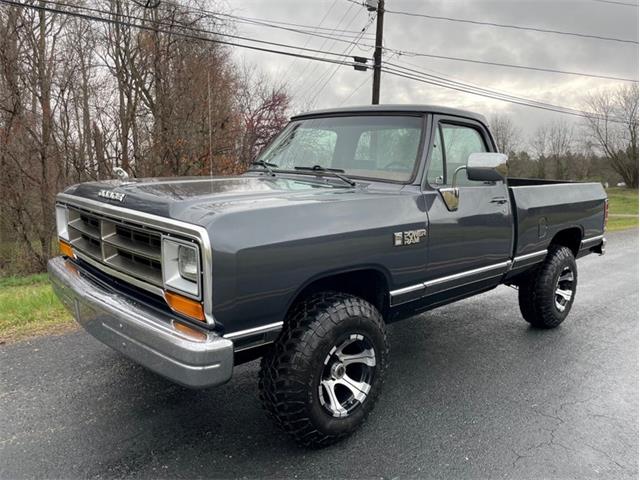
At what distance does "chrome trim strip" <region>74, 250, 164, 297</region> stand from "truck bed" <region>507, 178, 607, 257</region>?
2.92 m

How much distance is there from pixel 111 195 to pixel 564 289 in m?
4.37

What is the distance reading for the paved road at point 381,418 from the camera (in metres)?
2.52

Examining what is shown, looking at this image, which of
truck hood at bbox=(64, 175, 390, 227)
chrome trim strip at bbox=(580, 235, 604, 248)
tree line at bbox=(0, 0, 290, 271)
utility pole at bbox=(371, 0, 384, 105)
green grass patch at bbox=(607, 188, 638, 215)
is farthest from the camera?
green grass patch at bbox=(607, 188, 638, 215)

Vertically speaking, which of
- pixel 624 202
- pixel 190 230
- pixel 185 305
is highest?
pixel 190 230

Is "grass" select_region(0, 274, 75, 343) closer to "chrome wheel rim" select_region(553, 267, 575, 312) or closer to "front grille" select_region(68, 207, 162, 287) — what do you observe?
"front grille" select_region(68, 207, 162, 287)

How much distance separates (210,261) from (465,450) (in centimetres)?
181

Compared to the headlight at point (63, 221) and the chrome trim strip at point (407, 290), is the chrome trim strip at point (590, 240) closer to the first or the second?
the chrome trim strip at point (407, 290)

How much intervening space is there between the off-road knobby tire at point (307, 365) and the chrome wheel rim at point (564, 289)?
2.94 meters

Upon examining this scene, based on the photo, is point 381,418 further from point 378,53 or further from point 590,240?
point 378,53

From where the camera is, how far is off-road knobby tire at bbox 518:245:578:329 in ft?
14.8

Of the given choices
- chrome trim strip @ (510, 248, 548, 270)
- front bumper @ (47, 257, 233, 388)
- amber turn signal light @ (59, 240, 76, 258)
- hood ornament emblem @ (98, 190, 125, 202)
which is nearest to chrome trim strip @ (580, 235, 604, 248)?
chrome trim strip @ (510, 248, 548, 270)

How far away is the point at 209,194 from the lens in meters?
2.65

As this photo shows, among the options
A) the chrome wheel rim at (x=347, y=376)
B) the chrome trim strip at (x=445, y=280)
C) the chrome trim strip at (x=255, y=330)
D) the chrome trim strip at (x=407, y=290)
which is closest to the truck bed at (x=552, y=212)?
the chrome trim strip at (x=445, y=280)

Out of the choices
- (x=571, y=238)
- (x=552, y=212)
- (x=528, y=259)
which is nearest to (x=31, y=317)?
(x=528, y=259)
